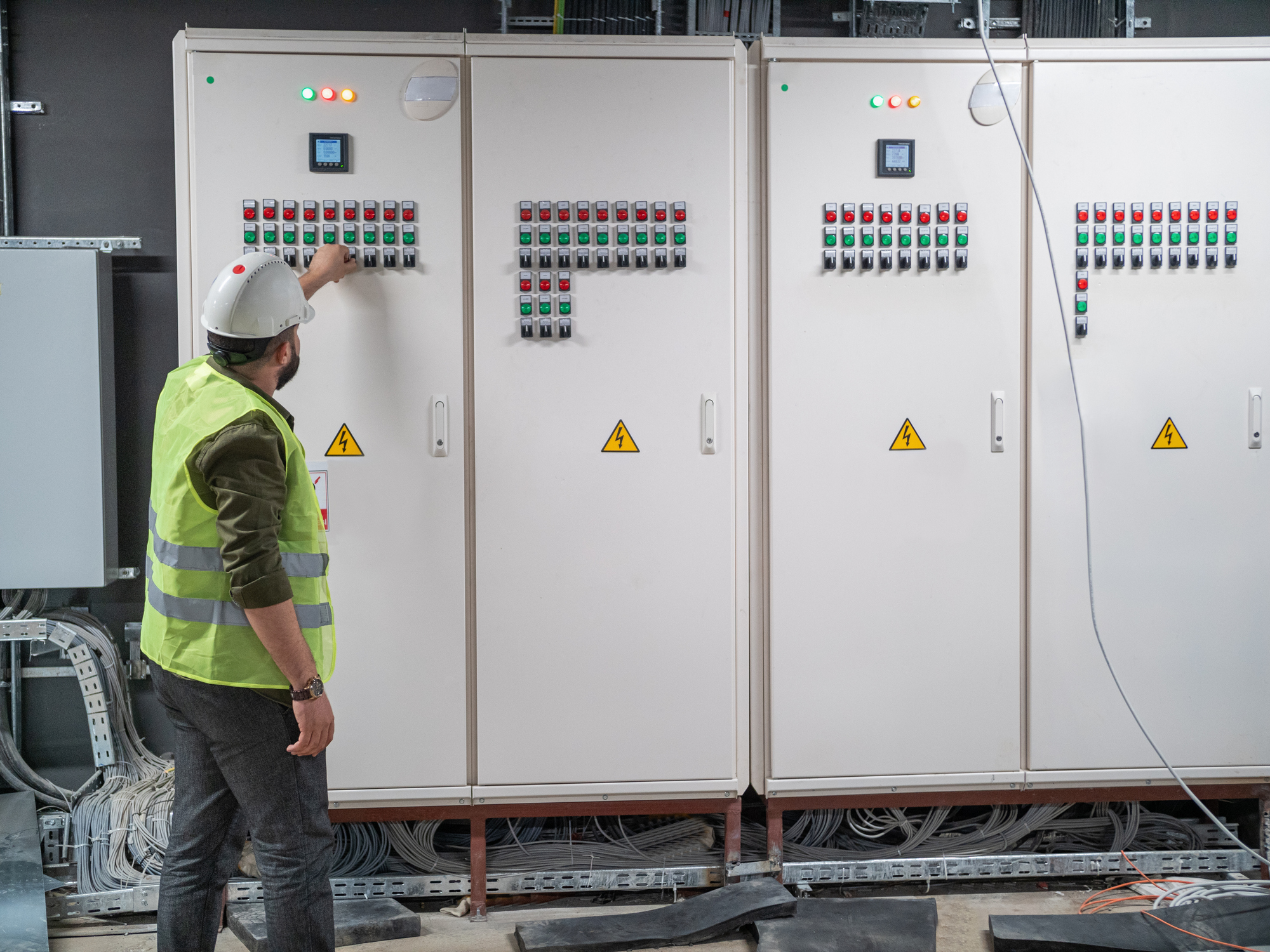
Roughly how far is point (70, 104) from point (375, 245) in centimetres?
129

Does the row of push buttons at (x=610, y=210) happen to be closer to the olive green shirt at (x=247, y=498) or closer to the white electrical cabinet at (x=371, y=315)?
the white electrical cabinet at (x=371, y=315)

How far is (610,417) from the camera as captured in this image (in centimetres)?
219

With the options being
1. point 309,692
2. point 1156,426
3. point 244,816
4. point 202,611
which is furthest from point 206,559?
point 1156,426

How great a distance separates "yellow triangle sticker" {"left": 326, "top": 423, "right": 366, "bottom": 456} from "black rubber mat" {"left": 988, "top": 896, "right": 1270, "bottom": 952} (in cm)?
205

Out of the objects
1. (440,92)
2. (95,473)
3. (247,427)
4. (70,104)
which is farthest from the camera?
(70,104)

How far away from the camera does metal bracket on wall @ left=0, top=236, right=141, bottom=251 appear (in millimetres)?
2396

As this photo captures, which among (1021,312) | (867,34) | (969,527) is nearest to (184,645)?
(969,527)

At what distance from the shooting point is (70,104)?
256 centimetres

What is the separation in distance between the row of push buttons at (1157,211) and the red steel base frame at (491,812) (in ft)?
6.14

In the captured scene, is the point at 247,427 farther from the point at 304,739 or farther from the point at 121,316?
the point at 121,316

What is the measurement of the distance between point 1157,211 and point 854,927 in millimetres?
2083

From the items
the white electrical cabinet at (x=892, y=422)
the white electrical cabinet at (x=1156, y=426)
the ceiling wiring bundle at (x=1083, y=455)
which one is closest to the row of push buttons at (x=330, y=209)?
the white electrical cabinet at (x=892, y=422)

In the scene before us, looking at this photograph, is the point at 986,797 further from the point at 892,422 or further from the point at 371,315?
the point at 371,315

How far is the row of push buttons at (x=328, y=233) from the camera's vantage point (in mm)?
2121
